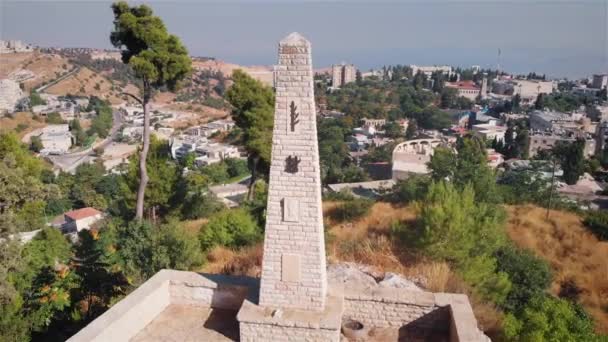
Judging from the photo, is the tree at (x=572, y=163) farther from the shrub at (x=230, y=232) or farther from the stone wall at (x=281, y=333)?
the stone wall at (x=281, y=333)

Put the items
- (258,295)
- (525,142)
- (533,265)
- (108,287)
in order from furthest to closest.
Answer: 1. (525,142)
2. (533,265)
3. (108,287)
4. (258,295)

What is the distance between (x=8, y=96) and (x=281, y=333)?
97.4 m

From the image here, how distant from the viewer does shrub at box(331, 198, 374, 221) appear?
15.9m

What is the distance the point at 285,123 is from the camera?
18.9 feet

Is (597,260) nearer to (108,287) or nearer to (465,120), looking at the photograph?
(108,287)

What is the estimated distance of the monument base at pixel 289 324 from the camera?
5.86m

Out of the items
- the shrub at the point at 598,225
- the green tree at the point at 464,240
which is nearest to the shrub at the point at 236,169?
the shrub at the point at 598,225

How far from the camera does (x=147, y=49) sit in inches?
466

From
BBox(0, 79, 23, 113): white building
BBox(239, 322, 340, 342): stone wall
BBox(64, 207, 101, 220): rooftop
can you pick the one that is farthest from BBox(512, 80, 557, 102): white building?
BBox(239, 322, 340, 342): stone wall

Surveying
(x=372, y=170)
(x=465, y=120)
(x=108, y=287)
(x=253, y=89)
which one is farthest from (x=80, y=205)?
(x=465, y=120)

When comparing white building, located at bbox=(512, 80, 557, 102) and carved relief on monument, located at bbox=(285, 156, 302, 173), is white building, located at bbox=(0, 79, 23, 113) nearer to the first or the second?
carved relief on monument, located at bbox=(285, 156, 302, 173)

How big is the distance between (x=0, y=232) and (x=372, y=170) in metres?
40.8

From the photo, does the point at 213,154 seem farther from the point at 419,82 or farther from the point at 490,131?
the point at 419,82

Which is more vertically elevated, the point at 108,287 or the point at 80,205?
the point at 108,287
